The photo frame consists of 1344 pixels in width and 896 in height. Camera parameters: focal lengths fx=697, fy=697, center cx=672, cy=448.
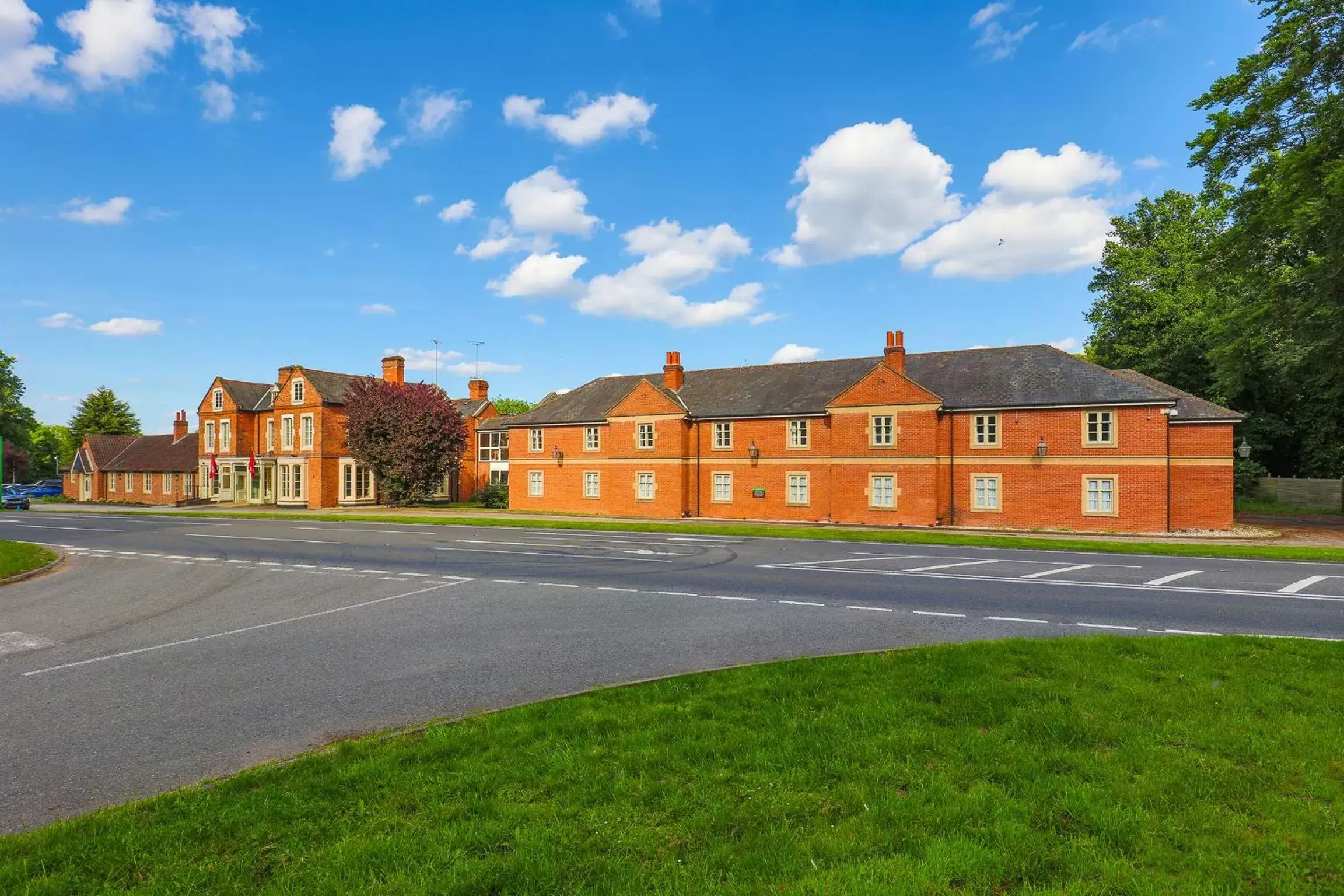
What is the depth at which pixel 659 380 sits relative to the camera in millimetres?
42781

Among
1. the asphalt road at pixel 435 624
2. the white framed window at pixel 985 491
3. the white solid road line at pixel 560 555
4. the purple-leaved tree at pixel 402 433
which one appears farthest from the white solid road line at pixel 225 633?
the purple-leaved tree at pixel 402 433

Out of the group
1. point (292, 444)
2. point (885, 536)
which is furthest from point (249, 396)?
point (885, 536)

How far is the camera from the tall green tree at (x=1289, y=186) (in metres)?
22.4

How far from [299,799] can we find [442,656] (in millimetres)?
4280

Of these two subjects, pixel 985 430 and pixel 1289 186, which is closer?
pixel 1289 186

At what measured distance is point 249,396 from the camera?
54938mm

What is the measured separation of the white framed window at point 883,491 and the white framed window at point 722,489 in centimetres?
751

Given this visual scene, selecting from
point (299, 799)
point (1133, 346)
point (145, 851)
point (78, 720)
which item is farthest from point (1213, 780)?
point (1133, 346)

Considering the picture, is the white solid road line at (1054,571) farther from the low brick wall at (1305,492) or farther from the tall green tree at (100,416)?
the tall green tree at (100,416)

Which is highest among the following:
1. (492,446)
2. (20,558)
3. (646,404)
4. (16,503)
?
(646,404)

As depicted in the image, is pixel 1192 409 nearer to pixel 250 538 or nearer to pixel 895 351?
pixel 895 351

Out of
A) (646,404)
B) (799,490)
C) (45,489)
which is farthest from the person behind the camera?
(45,489)

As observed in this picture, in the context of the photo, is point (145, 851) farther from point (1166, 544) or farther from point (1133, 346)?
point (1133, 346)

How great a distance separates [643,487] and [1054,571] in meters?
24.4
